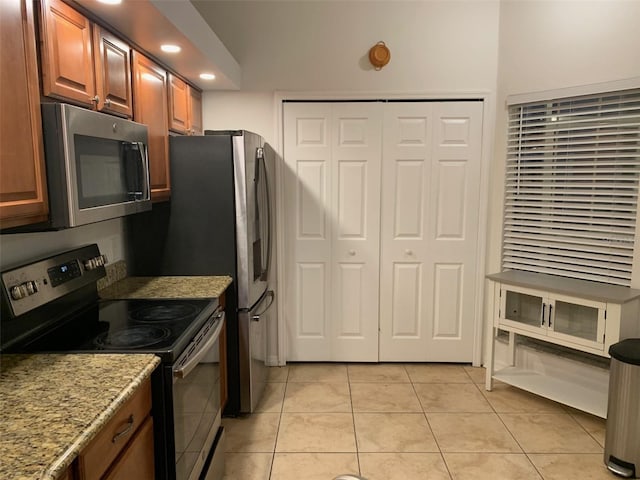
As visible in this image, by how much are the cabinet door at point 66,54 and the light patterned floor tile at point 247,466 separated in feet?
6.14

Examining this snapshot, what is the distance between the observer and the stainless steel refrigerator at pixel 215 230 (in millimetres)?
2871

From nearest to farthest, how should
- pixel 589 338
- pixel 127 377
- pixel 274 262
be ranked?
pixel 127 377 < pixel 589 338 < pixel 274 262

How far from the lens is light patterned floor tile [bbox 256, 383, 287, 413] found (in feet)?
10.4

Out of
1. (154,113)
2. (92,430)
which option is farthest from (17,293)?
(154,113)

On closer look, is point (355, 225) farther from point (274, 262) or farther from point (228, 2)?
point (228, 2)

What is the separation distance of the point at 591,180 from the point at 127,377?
9.43 feet

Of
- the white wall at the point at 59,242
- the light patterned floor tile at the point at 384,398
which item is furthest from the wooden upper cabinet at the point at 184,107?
the light patterned floor tile at the point at 384,398

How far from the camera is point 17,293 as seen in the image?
1.73m

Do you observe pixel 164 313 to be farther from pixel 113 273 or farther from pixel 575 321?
pixel 575 321

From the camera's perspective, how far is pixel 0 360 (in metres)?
1.64

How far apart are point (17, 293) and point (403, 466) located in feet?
6.51

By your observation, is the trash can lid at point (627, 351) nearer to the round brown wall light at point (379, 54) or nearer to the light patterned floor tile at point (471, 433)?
the light patterned floor tile at point (471, 433)

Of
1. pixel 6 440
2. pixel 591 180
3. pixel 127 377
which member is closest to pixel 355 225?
pixel 591 180

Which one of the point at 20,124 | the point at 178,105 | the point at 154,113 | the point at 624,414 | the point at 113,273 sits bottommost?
the point at 624,414
